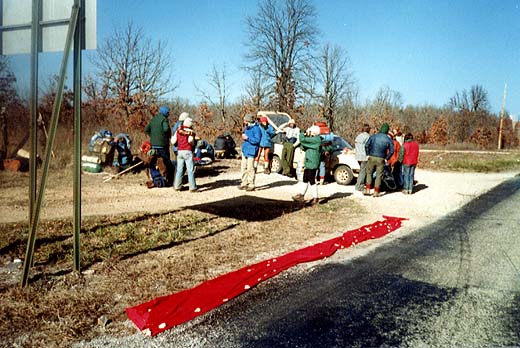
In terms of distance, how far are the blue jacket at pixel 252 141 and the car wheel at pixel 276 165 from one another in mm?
4040

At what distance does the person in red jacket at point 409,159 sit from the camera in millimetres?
12539

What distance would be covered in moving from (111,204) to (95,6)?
543cm

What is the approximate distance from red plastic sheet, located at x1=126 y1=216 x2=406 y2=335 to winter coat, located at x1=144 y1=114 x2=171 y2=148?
6274mm

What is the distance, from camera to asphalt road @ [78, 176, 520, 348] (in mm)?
3582

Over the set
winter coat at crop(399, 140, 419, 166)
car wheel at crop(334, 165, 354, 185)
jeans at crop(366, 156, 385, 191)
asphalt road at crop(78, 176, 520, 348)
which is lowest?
asphalt road at crop(78, 176, 520, 348)

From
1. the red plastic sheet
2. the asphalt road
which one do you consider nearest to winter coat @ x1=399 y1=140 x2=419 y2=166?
the asphalt road

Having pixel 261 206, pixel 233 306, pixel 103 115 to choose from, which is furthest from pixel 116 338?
pixel 103 115

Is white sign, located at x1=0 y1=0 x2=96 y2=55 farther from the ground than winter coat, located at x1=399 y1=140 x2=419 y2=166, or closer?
farther from the ground

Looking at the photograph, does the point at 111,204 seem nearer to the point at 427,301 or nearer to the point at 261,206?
the point at 261,206

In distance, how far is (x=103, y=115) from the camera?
2345 centimetres

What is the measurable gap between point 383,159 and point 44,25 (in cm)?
906

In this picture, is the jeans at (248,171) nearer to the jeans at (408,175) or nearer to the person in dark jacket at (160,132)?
the person in dark jacket at (160,132)

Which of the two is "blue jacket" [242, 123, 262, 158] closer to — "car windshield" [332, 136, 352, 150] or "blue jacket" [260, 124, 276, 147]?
"blue jacket" [260, 124, 276, 147]

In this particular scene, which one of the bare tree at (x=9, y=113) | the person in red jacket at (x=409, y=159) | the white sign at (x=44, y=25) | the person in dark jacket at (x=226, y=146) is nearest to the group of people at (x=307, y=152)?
the person in red jacket at (x=409, y=159)
